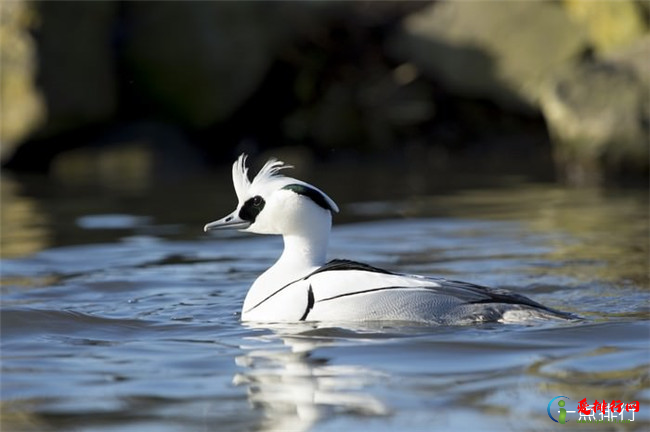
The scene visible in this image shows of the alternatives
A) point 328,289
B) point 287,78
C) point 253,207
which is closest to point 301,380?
point 328,289

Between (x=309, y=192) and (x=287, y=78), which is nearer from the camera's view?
(x=309, y=192)

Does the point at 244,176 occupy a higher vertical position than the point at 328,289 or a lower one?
higher

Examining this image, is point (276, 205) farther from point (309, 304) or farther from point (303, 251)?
point (309, 304)

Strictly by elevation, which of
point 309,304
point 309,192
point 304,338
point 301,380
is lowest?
point 301,380

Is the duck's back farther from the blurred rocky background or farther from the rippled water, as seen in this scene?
the blurred rocky background

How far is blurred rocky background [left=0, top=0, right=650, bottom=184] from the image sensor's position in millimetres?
16625

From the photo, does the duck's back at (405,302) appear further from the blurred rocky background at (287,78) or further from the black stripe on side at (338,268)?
the blurred rocky background at (287,78)

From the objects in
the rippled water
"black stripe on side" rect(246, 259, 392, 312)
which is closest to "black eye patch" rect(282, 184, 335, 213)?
"black stripe on side" rect(246, 259, 392, 312)

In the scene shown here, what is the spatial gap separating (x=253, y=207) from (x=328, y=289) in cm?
77

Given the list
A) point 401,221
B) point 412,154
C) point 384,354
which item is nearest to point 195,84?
point 412,154

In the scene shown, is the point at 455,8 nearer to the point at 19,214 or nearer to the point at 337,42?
the point at 337,42

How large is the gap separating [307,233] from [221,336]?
2.63 feet

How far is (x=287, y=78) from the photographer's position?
60.2ft

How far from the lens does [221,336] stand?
239 inches
